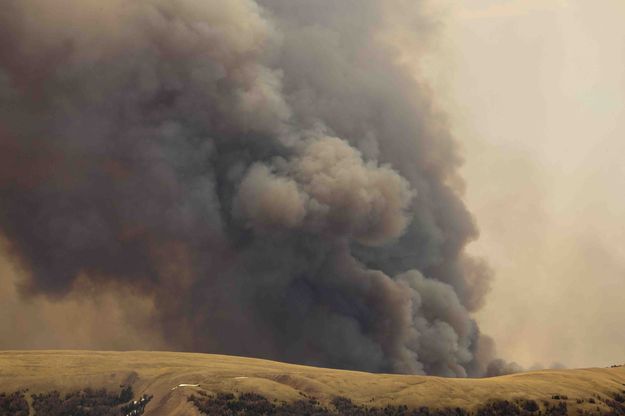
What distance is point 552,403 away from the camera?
5006 centimetres

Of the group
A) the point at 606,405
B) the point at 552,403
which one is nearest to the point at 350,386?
the point at 552,403

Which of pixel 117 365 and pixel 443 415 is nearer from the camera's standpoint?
pixel 443 415

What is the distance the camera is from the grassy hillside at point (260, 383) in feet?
155

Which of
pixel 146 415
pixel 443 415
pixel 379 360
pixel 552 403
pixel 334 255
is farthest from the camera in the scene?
pixel 334 255

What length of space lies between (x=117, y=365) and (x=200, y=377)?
6.99 meters

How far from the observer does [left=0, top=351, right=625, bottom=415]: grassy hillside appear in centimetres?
4734

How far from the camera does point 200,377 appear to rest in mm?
48469

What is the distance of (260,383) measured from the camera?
158 feet

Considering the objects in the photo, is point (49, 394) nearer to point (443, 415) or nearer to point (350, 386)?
point (350, 386)

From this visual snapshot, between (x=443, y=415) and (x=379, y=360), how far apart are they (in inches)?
1074

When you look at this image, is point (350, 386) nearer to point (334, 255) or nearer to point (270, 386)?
point (270, 386)

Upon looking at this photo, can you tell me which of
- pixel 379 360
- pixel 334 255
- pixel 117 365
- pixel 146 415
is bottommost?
pixel 146 415

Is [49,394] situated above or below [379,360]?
below

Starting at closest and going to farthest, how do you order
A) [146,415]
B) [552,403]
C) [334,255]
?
1. [146,415]
2. [552,403]
3. [334,255]
